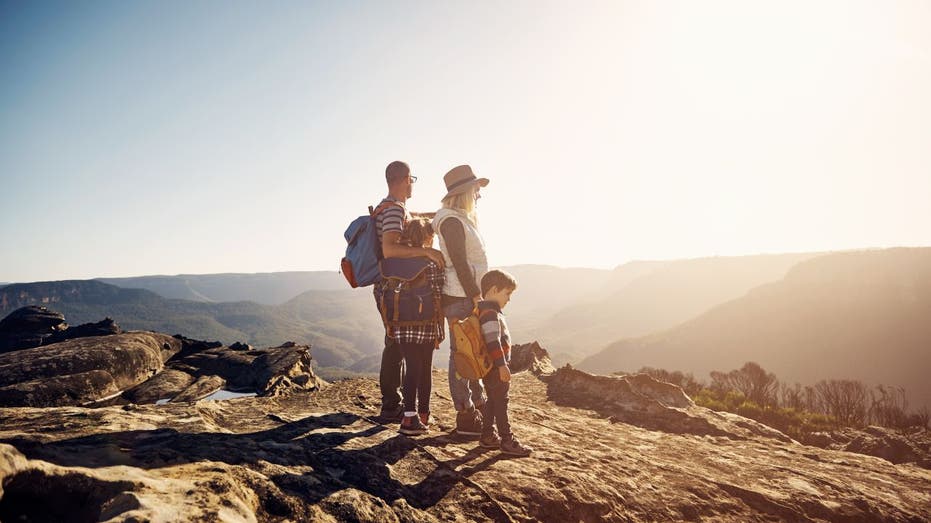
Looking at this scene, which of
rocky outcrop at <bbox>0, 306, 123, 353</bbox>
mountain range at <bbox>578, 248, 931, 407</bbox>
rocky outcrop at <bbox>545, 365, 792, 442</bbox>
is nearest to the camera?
rocky outcrop at <bbox>545, 365, 792, 442</bbox>

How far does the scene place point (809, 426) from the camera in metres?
13.5

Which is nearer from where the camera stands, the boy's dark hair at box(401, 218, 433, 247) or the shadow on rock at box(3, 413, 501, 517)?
the shadow on rock at box(3, 413, 501, 517)

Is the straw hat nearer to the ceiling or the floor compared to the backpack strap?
nearer to the ceiling

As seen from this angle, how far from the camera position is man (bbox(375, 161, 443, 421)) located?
Result: 447 centimetres

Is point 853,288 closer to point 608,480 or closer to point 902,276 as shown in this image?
point 902,276

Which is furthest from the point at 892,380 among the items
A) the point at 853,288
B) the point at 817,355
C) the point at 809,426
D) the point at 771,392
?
the point at 809,426

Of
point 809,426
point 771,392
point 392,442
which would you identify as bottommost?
point 771,392

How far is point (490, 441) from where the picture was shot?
439 cm

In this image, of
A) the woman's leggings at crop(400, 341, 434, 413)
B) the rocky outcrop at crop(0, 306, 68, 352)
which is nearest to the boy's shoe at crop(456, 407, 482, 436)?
the woman's leggings at crop(400, 341, 434, 413)

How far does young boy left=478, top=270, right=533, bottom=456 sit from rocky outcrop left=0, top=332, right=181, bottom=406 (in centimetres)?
619

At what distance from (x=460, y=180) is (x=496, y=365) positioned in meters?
2.09

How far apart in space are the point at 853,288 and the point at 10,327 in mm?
200575

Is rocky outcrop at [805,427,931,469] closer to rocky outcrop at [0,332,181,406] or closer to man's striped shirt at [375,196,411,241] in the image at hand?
man's striped shirt at [375,196,411,241]

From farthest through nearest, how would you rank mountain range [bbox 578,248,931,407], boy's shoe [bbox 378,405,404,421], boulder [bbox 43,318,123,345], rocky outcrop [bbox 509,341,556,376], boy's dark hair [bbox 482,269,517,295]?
1. mountain range [bbox 578,248,931,407]
2. rocky outcrop [bbox 509,341,556,376]
3. boulder [bbox 43,318,123,345]
4. boy's shoe [bbox 378,405,404,421]
5. boy's dark hair [bbox 482,269,517,295]
